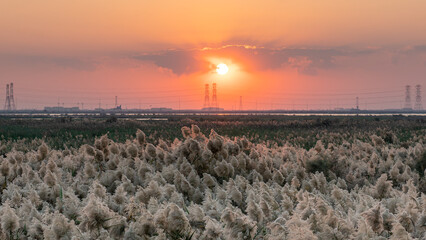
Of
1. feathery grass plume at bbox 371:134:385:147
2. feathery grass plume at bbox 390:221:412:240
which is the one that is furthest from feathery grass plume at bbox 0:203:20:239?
feathery grass plume at bbox 371:134:385:147

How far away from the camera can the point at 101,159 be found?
24.7ft

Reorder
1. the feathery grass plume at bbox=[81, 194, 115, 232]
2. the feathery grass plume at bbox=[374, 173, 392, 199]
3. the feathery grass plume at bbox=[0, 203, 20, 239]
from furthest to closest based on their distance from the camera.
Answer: the feathery grass plume at bbox=[374, 173, 392, 199] < the feathery grass plume at bbox=[0, 203, 20, 239] < the feathery grass plume at bbox=[81, 194, 115, 232]

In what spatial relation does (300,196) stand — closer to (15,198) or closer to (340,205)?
(340,205)

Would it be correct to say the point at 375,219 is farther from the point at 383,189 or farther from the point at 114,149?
the point at 114,149

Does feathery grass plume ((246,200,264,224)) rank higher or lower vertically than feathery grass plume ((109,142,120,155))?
lower

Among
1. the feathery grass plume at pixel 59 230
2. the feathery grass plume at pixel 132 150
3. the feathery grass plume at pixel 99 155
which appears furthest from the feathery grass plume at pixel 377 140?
the feathery grass plume at pixel 59 230

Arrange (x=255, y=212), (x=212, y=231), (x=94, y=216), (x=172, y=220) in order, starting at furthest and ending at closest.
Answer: (x=255, y=212) < (x=94, y=216) < (x=172, y=220) < (x=212, y=231)

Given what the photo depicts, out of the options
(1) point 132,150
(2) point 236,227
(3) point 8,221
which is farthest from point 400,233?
(1) point 132,150

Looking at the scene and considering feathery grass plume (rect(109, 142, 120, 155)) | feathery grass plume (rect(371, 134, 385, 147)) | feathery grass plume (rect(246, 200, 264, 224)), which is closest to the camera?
feathery grass plume (rect(246, 200, 264, 224))

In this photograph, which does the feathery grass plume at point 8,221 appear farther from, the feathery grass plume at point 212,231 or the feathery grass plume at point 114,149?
the feathery grass plume at point 114,149

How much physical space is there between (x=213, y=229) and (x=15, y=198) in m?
2.87

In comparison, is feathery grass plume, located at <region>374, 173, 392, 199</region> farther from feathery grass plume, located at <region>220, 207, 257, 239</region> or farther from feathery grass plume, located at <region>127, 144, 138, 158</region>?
feathery grass plume, located at <region>127, 144, 138, 158</region>

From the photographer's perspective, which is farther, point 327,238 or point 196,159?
point 196,159

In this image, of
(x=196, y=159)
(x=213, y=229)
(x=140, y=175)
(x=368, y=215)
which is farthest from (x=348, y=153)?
(x=213, y=229)
